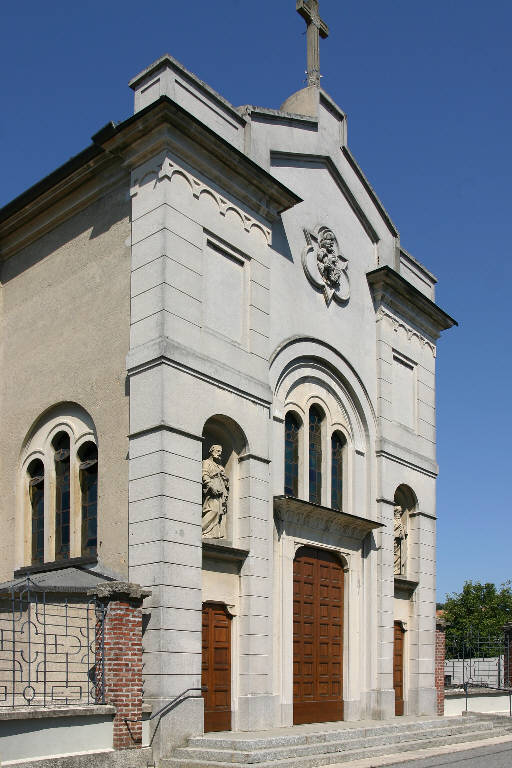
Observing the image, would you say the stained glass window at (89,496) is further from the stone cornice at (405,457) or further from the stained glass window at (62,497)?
the stone cornice at (405,457)

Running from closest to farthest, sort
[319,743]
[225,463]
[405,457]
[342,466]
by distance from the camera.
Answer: [319,743] → [225,463] → [342,466] → [405,457]

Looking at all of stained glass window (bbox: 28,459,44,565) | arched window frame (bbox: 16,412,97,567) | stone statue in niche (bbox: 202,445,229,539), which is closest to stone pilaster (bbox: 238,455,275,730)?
stone statue in niche (bbox: 202,445,229,539)

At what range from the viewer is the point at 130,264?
18.0 metres

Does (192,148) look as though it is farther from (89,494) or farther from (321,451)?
(321,451)

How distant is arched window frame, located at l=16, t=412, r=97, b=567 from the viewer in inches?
725

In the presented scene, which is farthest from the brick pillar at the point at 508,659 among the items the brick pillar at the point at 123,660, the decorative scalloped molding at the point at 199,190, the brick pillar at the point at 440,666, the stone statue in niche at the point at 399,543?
the brick pillar at the point at 123,660

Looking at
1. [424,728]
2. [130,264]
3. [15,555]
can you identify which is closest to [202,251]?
[130,264]

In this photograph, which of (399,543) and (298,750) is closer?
(298,750)

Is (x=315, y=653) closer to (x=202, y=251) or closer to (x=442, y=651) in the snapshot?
(x=442, y=651)

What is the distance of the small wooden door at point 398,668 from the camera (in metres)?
23.0

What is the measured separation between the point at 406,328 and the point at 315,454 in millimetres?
5731

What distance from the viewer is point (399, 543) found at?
80.3 ft

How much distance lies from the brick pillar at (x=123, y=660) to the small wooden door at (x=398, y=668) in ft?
32.0

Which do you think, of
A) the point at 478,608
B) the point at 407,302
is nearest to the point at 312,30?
the point at 407,302
